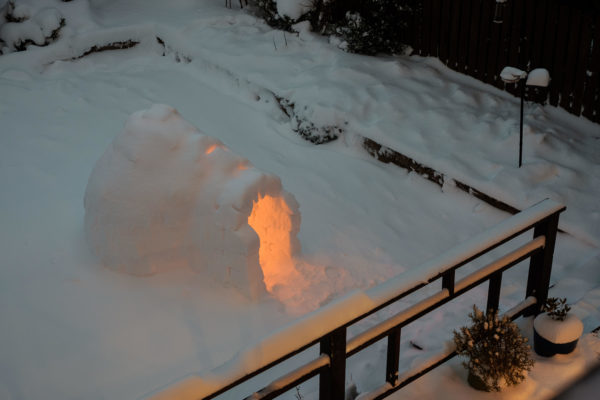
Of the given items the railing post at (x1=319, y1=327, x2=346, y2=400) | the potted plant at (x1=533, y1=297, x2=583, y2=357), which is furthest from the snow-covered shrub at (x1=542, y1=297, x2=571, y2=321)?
the railing post at (x1=319, y1=327, x2=346, y2=400)

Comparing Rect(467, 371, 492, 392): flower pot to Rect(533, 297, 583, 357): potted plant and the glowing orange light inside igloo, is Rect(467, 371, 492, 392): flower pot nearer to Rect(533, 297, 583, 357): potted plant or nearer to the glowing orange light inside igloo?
Rect(533, 297, 583, 357): potted plant

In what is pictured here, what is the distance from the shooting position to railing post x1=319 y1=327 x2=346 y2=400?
3.42 metres

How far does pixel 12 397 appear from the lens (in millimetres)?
5293

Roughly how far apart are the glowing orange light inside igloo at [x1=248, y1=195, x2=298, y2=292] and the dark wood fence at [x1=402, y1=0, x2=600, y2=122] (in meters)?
4.17

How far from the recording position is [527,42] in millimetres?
8664

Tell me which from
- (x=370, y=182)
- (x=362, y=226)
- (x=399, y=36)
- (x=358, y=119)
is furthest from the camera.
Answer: (x=399, y=36)

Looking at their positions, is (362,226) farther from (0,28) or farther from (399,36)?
(0,28)

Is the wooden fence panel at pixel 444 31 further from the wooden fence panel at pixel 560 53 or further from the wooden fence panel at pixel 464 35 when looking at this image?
the wooden fence panel at pixel 560 53

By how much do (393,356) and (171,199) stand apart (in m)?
2.90

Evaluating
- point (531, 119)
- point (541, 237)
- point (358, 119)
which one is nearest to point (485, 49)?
point (531, 119)

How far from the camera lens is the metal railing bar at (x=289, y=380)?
3297mm

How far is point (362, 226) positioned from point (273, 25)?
5.22 metres

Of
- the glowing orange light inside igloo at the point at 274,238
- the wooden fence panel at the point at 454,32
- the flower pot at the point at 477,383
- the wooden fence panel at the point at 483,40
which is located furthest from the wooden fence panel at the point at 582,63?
the flower pot at the point at 477,383

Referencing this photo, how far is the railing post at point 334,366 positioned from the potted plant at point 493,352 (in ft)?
2.99
